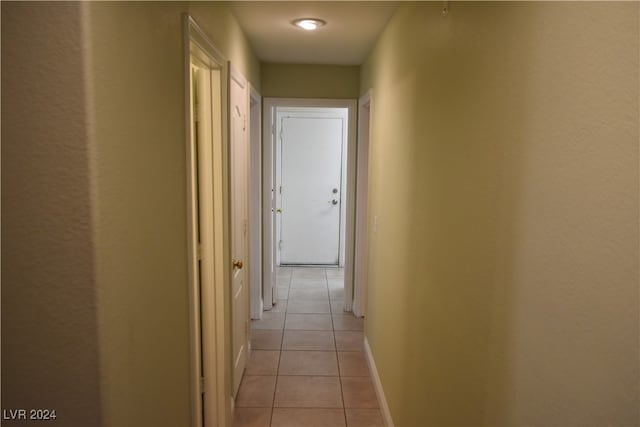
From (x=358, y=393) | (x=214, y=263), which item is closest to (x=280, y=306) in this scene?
(x=358, y=393)

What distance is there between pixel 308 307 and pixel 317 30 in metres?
2.68

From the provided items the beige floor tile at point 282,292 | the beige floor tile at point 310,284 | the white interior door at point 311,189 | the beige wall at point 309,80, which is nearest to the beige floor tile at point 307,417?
the beige floor tile at point 282,292

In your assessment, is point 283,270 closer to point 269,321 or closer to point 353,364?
point 269,321

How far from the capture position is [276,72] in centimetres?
407

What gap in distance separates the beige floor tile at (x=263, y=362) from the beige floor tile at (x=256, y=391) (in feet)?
0.23

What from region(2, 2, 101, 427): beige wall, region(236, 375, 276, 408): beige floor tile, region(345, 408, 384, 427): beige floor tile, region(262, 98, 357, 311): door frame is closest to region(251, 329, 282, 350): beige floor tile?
region(236, 375, 276, 408): beige floor tile

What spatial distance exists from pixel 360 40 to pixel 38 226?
2699 mm

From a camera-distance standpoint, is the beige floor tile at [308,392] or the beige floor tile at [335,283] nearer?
the beige floor tile at [308,392]

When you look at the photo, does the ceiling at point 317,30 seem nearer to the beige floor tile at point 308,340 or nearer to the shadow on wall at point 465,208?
the shadow on wall at point 465,208

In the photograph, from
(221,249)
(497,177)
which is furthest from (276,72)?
(497,177)

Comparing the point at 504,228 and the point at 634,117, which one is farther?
the point at 504,228

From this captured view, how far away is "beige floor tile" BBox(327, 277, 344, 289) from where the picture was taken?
17.2 feet

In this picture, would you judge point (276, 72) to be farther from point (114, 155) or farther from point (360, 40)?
point (114, 155)

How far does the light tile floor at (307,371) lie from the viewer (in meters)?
2.74
